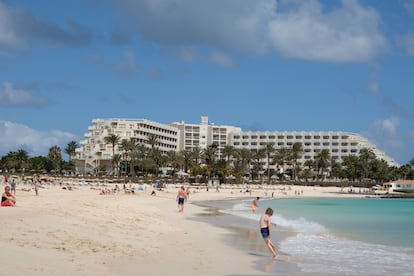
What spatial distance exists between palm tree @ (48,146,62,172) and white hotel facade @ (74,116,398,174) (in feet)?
15.7

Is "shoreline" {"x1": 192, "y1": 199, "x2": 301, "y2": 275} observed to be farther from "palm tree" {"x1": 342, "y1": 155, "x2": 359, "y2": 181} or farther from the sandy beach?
"palm tree" {"x1": 342, "y1": 155, "x2": 359, "y2": 181}

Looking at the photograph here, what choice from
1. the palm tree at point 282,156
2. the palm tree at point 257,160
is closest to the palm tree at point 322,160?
the palm tree at point 282,156

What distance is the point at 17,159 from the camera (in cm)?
13350

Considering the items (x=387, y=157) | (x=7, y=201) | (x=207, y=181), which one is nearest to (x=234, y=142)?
(x=387, y=157)

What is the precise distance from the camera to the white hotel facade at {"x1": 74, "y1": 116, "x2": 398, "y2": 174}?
13812 cm

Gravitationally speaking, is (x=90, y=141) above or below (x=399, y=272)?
above

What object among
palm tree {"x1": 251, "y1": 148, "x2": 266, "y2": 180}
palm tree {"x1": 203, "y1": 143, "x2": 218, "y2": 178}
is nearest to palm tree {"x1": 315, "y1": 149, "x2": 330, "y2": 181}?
palm tree {"x1": 251, "y1": 148, "x2": 266, "y2": 180}

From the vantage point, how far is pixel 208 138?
172 metres

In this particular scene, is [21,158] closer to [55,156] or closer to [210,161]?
[55,156]

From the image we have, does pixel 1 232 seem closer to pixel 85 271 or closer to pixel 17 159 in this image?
pixel 85 271

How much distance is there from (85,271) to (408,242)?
15989mm

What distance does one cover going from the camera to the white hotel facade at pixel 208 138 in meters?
138

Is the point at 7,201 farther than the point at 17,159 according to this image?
No

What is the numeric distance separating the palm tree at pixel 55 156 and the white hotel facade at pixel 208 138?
480 centimetres
